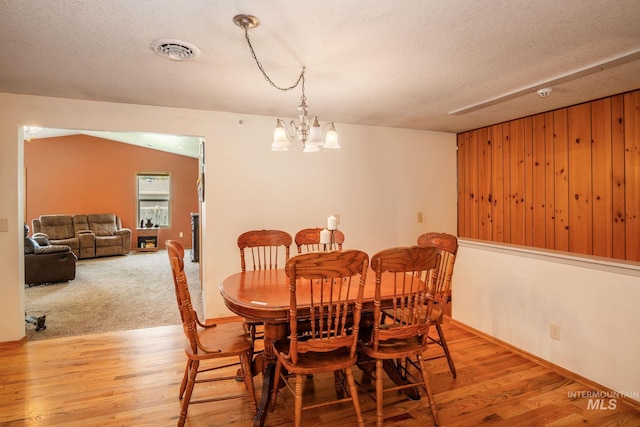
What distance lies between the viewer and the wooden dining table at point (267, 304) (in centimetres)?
181

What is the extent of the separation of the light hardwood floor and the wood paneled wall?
1503 millimetres

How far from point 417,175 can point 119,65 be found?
11.2ft

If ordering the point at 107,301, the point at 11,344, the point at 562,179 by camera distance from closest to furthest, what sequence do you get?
the point at 11,344
the point at 562,179
the point at 107,301

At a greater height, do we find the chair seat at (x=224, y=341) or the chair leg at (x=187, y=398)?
the chair seat at (x=224, y=341)

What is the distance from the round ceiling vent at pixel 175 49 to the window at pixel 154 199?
300 inches

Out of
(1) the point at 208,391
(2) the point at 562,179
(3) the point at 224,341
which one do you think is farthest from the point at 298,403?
(2) the point at 562,179

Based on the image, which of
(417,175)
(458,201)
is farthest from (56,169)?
(458,201)

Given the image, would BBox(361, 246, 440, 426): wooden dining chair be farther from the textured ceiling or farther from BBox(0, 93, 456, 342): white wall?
BBox(0, 93, 456, 342): white wall

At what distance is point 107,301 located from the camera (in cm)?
438

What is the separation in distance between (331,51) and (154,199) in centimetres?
825

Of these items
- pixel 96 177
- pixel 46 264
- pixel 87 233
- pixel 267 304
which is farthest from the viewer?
pixel 96 177

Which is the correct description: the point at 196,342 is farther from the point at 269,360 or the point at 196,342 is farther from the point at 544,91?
the point at 544,91

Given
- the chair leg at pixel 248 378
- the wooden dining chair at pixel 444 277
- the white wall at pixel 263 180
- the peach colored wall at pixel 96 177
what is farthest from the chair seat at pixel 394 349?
the peach colored wall at pixel 96 177

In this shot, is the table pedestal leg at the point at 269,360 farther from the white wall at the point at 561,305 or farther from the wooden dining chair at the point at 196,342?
the white wall at the point at 561,305
